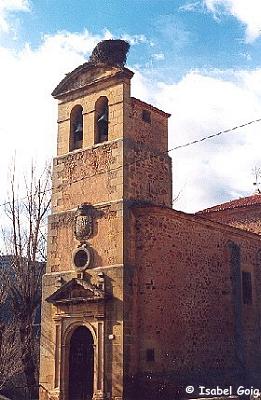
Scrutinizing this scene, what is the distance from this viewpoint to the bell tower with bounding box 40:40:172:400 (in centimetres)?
1691

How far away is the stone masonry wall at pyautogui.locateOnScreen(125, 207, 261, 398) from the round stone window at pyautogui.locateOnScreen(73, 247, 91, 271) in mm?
1638

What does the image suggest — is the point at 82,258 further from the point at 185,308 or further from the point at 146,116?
the point at 146,116

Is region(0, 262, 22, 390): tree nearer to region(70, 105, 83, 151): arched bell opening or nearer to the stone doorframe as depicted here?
the stone doorframe

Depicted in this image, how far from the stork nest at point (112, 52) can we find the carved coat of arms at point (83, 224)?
5.06m

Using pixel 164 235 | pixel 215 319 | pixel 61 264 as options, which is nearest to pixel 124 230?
pixel 164 235

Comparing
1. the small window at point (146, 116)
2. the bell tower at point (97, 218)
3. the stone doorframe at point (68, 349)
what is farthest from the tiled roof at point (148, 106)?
the stone doorframe at point (68, 349)

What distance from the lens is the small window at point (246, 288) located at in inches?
808

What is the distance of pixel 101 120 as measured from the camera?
1931 cm

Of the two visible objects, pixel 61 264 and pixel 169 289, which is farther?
pixel 61 264

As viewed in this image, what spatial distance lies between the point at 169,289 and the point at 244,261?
451 cm

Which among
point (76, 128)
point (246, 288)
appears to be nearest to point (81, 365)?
point (246, 288)

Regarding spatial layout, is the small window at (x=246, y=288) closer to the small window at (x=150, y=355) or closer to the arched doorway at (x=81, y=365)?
the small window at (x=150, y=355)

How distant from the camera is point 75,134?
2033 centimetres

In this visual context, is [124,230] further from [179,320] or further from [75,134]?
[75,134]
